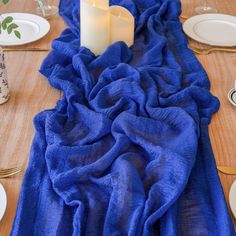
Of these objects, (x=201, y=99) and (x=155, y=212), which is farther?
(x=201, y=99)

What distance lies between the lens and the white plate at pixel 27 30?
1.05 meters

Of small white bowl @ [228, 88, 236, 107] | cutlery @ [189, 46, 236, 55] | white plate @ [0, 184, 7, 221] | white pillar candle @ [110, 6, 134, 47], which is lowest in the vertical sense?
cutlery @ [189, 46, 236, 55]

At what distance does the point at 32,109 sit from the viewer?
83cm

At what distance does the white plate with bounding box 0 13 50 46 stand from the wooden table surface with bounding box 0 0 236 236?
0.02 meters

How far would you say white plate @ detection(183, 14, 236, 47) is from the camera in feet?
3.57

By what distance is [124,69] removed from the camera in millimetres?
873

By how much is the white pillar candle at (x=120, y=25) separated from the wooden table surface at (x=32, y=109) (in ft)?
0.66

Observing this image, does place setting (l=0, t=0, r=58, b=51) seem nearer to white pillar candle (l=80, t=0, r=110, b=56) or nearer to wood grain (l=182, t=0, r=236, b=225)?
white pillar candle (l=80, t=0, r=110, b=56)

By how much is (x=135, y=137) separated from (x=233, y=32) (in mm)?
629

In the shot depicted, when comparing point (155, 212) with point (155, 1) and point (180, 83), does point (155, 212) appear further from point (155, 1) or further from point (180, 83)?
point (155, 1)

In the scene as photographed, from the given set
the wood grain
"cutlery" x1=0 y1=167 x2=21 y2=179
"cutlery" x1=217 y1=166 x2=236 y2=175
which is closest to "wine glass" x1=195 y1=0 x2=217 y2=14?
the wood grain

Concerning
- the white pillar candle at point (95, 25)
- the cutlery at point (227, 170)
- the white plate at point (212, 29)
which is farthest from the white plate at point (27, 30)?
the cutlery at point (227, 170)

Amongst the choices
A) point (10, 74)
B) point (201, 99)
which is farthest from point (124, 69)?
point (10, 74)

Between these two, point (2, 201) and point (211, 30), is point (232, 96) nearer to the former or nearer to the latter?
point (211, 30)
